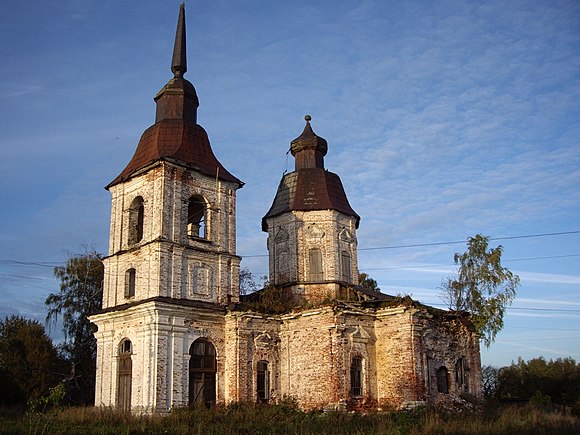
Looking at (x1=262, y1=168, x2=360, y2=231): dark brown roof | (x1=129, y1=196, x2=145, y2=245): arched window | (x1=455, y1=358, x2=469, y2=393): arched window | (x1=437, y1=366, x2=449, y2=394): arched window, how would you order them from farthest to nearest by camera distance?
1. (x1=262, y1=168, x2=360, y2=231): dark brown roof
2. (x1=455, y1=358, x2=469, y2=393): arched window
3. (x1=129, y1=196, x2=145, y2=245): arched window
4. (x1=437, y1=366, x2=449, y2=394): arched window

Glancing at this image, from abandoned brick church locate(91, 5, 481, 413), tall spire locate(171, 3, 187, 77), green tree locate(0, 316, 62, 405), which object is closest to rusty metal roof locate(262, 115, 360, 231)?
abandoned brick church locate(91, 5, 481, 413)

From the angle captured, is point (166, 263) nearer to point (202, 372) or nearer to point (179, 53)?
point (202, 372)

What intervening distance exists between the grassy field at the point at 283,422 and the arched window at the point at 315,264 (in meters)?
5.42

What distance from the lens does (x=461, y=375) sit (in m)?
23.8

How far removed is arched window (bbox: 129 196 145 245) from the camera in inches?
897

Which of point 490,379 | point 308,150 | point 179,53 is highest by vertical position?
point 179,53

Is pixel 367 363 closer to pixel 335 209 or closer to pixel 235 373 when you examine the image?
pixel 235 373

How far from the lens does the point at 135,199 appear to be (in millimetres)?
22906

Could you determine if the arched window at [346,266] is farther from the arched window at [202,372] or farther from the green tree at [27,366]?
the green tree at [27,366]

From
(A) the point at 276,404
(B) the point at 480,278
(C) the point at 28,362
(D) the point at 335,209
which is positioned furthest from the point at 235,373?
(C) the point at 28,362

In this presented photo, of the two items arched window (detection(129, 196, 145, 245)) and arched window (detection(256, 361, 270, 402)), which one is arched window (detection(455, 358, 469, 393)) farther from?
arched window (detection(129, 196, 145, 245))

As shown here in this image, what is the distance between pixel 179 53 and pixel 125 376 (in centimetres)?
1294

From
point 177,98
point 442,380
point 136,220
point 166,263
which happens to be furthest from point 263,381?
point 177,98

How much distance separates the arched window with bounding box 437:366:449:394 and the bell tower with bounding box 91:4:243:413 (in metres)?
7.95
